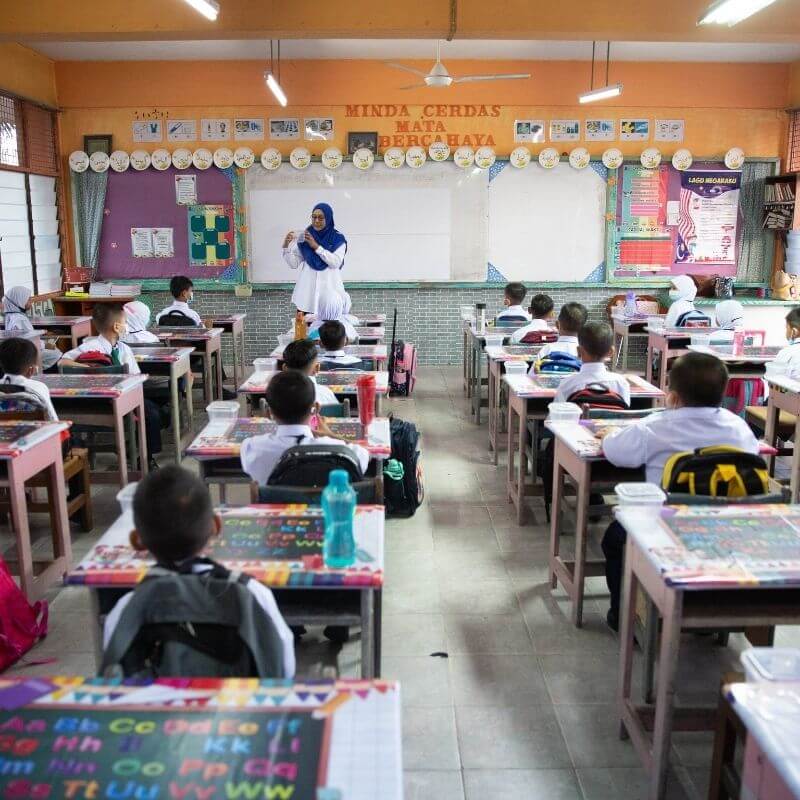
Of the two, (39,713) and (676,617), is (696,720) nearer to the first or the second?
(676,617)

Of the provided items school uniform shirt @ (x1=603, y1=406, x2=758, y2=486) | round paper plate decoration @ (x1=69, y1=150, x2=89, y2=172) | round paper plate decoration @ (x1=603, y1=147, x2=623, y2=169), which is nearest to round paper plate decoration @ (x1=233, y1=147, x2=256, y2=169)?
round paper plate decoration @ (x1=69, y1=150, x2=89, y2=172)

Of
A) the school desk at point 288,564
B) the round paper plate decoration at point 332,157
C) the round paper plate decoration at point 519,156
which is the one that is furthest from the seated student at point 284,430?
the round paper plate decoration at point 519,156

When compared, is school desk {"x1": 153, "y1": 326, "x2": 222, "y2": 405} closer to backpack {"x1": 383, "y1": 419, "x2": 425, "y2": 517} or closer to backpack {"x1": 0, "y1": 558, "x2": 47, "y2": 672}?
backpack {"x1": 383, "y1": 419, "x2": 425, "y2": 517}

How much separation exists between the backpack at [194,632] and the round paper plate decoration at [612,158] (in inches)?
333

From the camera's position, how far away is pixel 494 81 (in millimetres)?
8938

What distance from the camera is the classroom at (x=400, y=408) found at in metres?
1.59

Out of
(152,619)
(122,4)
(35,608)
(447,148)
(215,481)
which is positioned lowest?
(35,608)

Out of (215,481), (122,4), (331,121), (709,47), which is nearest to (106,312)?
(215,481)

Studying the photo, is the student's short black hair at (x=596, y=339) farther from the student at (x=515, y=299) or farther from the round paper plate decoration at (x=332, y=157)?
the round paper plate decoration at (x=332, y=157)

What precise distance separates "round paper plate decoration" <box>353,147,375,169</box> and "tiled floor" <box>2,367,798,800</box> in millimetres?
5643

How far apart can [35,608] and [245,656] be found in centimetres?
188

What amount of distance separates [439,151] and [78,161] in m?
4.05

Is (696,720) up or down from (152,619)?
down

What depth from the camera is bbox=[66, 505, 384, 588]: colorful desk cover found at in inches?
74.8
